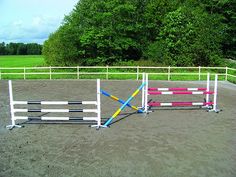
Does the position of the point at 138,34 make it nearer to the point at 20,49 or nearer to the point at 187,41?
the point at 187,41

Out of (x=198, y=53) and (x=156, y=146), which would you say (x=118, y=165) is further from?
(x=198, y=53)

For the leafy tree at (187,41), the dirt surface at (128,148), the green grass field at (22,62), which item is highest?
the leafy tree at (187,41)

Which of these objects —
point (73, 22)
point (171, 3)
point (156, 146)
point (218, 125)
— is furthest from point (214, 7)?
point (156, 146)

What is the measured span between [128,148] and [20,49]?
106327 millimetres

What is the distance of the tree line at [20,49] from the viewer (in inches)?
4055

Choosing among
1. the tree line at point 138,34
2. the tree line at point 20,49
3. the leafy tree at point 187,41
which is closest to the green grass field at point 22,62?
the tree line at point 138,34

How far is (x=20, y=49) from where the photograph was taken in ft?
343

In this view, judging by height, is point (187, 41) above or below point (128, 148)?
above

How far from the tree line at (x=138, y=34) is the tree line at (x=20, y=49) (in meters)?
70.3

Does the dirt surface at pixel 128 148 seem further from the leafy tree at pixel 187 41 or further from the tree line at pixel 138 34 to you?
the tree line at pixel 138 34

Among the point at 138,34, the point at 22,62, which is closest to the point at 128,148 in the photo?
the point at 138,34

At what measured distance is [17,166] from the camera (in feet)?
18.2

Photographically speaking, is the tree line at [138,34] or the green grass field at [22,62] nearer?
the tree line at [138,34]

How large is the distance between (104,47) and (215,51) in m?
14.0
